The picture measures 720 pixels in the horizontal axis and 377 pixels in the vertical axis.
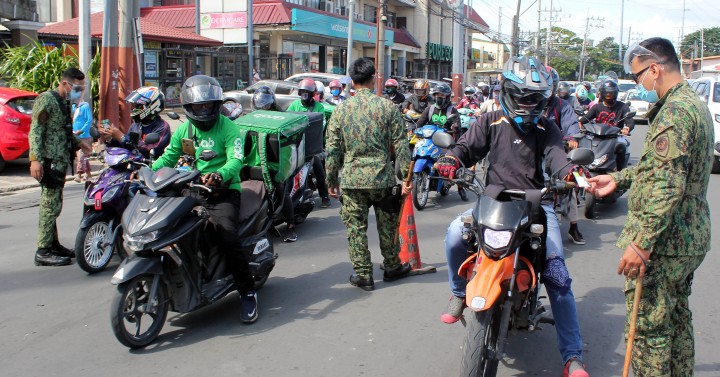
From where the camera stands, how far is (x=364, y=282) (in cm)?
576

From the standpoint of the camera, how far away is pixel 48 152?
6312 mm

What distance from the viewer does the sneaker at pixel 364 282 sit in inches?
226

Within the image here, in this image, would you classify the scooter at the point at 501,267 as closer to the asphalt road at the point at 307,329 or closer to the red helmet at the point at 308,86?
the asphalt road at the point at 307,329

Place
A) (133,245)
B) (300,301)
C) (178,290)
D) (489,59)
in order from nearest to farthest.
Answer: (133,245)
(178,290)
(300,301)
(489,59)

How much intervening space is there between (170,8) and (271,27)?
566 centimetres

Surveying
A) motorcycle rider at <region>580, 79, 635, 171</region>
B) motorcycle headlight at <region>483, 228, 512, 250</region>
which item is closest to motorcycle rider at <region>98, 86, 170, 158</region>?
motorcycle headlight at <region>483, 228, 512, 250</region>

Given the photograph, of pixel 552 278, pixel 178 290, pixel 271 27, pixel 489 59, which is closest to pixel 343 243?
pixel 178 290

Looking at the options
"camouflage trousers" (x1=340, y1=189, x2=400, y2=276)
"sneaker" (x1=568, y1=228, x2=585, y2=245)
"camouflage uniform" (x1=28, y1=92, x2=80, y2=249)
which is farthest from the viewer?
"sneaker" (x1=568, y1=228, x2=585, y2=245)

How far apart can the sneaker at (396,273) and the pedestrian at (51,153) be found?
10.1ft

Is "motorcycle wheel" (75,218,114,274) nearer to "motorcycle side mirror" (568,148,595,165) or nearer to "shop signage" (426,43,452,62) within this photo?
"motorcycle side mirror" (568,148,595,165)

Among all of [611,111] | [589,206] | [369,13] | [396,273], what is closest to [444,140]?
[396,273]

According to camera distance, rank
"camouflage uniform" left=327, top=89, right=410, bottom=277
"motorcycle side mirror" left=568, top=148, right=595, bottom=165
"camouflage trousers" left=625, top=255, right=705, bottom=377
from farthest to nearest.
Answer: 1. "camouflage uniform" left=327, top=89, right=410, bottom=277
2. "motorcycle side mirror" left=568, top=148, right=595, bottom=165
3. "camouflage trousers" left=625, top=255, right=705, bottom=377

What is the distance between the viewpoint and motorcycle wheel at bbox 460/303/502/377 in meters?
3.44

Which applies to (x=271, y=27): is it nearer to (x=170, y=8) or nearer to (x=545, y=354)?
(x=170, y=8)
